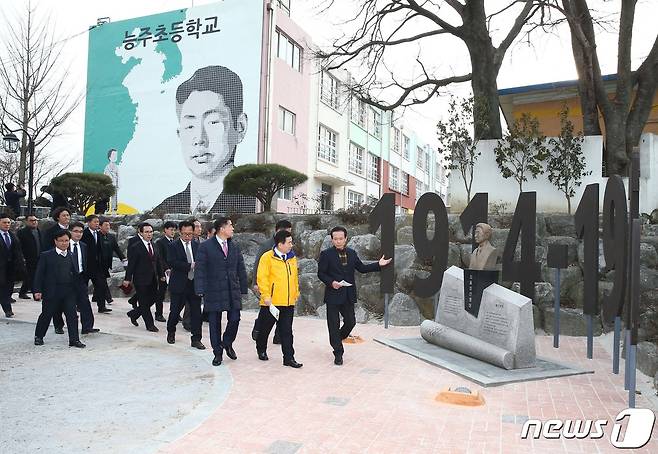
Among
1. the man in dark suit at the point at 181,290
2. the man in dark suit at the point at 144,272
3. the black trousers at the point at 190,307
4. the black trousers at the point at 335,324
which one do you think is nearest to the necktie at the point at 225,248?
the man in dark suit at the point at 181,290

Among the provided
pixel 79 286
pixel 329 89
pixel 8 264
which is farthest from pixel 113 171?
pixel 79 286

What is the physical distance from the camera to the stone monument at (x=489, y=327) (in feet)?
22.5

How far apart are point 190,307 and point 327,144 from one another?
21517 millimetres

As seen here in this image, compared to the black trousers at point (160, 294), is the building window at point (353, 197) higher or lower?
higher

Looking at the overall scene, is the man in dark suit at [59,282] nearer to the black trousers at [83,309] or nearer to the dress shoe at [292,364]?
the black trousers at [83,309]

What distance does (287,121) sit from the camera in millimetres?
24578

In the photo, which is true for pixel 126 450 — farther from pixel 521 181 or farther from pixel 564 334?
pixel 521 181

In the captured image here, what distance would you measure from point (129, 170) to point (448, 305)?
20.2 meters

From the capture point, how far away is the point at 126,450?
13.6ft

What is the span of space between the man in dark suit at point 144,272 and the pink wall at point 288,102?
43.8ft

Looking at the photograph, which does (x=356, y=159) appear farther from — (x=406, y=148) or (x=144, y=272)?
(x=144, y=272)

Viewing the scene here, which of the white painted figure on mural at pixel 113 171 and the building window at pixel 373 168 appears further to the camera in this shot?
the building window at pixel 373 168

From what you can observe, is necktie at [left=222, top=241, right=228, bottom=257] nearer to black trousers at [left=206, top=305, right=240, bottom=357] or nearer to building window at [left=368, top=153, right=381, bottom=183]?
black trousers at [left=206, top=305, right=240, bottom=357]

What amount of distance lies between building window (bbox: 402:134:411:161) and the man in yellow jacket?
122 feet
